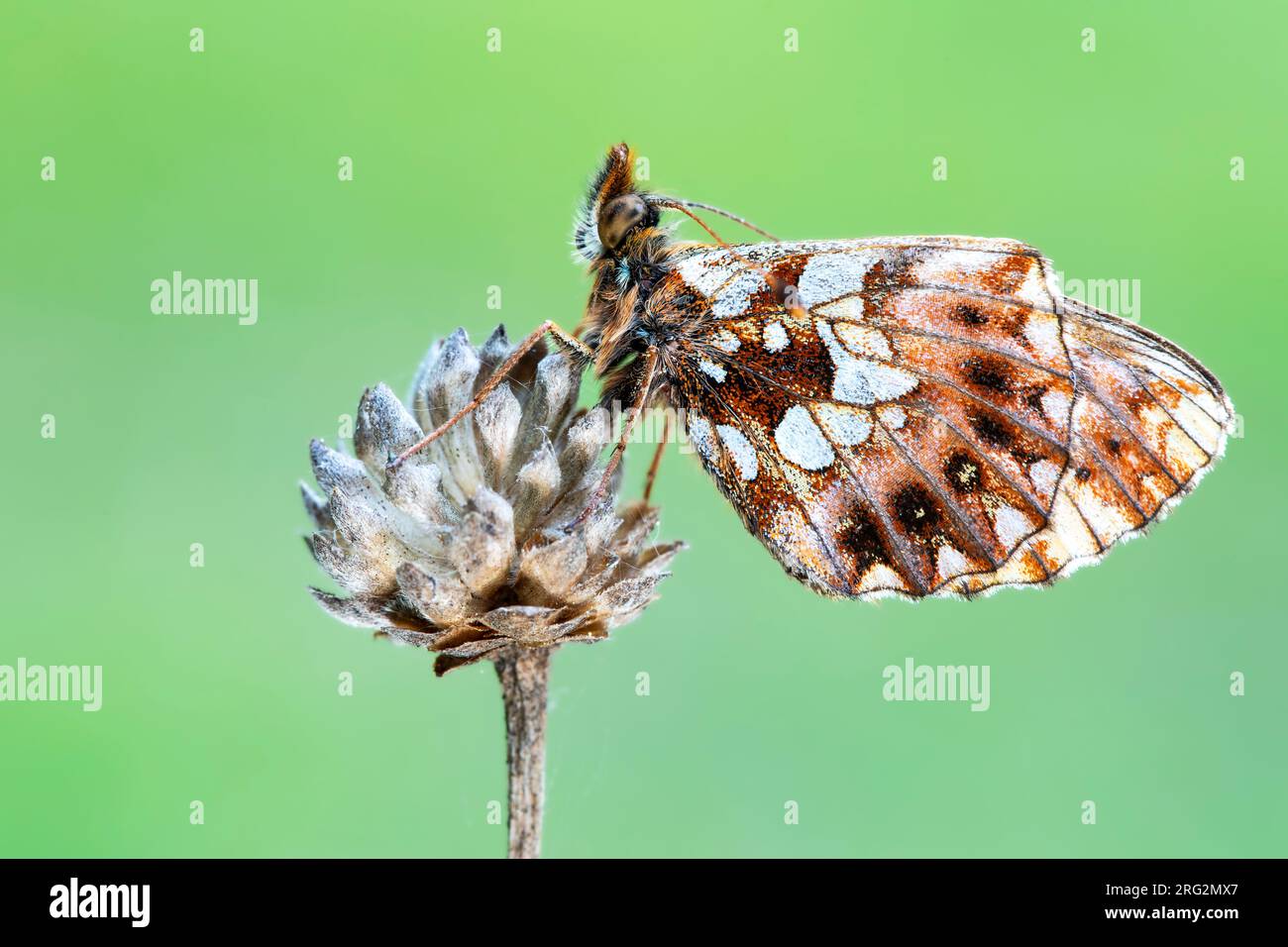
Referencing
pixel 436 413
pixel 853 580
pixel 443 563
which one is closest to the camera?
pixel 443 563

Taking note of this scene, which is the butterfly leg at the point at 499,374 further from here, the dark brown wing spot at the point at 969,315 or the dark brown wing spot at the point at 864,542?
the dark brown wing spot at the point at 969,315

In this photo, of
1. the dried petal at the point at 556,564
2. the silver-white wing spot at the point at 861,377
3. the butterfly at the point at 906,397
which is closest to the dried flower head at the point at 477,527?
the dried petal at the point at 556,564

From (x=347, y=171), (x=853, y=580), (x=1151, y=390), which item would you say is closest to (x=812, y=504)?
(x=853, y=580)

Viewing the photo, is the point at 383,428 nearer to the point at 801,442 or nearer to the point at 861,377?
the point at 801,442

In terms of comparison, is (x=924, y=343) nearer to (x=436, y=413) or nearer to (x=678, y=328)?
(x=678, y=328)

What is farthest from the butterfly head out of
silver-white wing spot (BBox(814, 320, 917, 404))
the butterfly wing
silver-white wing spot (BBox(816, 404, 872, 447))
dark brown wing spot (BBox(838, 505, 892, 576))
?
dark brown wing spot (BBox(838, 505, 892, 576))

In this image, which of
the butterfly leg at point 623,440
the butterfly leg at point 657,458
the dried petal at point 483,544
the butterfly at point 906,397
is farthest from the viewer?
the butterfly leg at point 657,458

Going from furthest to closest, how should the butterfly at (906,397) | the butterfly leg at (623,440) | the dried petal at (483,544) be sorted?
the butterfly at (906,397), the butterfly leg at (623,440), the dried petal at (483,544)
